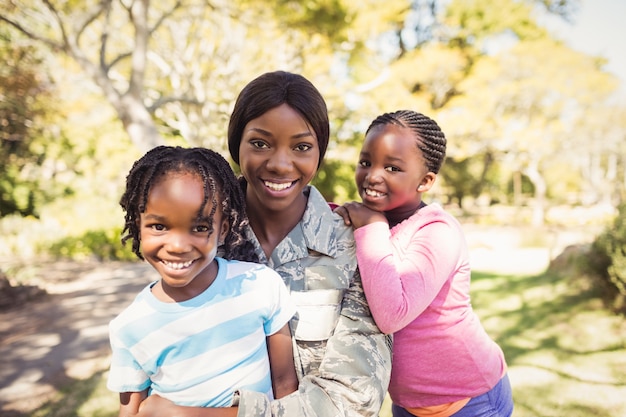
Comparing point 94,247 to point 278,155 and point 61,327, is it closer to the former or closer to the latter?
point 61,327

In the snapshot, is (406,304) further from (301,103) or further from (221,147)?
(221,147)

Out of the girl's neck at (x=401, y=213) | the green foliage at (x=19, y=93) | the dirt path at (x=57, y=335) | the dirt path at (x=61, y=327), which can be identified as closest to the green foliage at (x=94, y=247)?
the dirt path at (x=61, y=327)

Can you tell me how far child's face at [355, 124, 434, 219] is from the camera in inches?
63.3

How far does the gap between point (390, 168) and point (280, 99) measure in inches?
18.2

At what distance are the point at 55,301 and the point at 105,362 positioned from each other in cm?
301

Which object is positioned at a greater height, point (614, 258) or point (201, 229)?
point (201, 229)

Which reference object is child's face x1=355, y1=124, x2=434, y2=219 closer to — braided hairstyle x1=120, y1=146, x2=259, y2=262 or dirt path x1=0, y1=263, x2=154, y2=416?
braided hairstyle x1=120, y1=146, x2=259, y2=262

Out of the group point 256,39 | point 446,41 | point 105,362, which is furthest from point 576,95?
point 105,362

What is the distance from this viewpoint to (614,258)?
559 cm

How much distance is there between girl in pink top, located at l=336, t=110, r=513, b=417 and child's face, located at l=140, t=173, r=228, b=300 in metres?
0.51

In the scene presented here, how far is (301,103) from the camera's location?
4.69ft

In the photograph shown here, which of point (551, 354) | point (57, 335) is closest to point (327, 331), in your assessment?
point (551, 354)

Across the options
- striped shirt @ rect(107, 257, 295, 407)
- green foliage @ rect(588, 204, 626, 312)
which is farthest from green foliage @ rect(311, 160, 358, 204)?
striped shirt @ rect(107, 257, 295, 407)

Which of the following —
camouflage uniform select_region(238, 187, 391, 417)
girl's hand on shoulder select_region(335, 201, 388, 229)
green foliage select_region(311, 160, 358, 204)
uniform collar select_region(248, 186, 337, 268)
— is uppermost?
girl's hand on shoulder select_region(335, 201, 388, 229)
